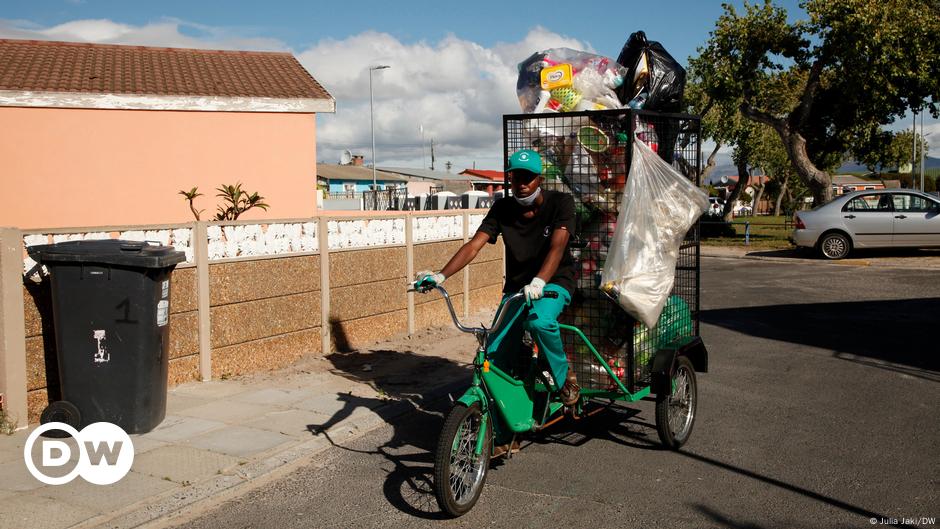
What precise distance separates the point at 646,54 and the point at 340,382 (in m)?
4.18

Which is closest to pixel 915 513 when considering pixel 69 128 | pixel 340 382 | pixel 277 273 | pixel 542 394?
pixel 542 394

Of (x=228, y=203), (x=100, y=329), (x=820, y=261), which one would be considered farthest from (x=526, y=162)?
(x=820, y=261)

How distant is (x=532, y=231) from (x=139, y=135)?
12046mm

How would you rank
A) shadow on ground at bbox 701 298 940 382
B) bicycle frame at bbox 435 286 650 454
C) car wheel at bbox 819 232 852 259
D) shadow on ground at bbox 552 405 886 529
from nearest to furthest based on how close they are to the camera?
shadow on ground at bbox 552 405 886 529, bicycle frame at bbox 435 286 650 454, shadow on ground at bbox 701 298 940 382, car wheel at bbox 819 232 852 259

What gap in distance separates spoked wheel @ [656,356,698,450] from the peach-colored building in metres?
11.9

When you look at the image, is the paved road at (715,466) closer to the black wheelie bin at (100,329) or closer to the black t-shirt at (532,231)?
the black t-shirt at (532,231)

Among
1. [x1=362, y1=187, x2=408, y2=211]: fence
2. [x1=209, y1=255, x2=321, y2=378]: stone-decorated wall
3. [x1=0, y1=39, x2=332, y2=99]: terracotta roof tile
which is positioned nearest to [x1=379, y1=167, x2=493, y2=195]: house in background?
[x1=362, y1=187, x2=408, y2=211]: fence

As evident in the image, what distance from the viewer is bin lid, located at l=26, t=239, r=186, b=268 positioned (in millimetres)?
6199

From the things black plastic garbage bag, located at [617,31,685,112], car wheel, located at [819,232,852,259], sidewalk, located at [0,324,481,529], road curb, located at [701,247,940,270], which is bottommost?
sidewalk, located at [0,324,481,529]

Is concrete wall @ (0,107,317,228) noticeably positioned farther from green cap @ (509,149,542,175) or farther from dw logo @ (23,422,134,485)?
green cap @ (509,149,542,175)

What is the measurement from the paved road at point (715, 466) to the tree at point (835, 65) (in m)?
17.5

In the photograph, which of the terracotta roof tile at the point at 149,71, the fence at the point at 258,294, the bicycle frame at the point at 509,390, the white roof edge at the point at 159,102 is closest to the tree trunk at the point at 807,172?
the terracotta roof tile at the point at 149,71

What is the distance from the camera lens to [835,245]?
20.0 metres

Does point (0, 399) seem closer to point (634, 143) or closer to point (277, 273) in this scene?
point (277, 273)
